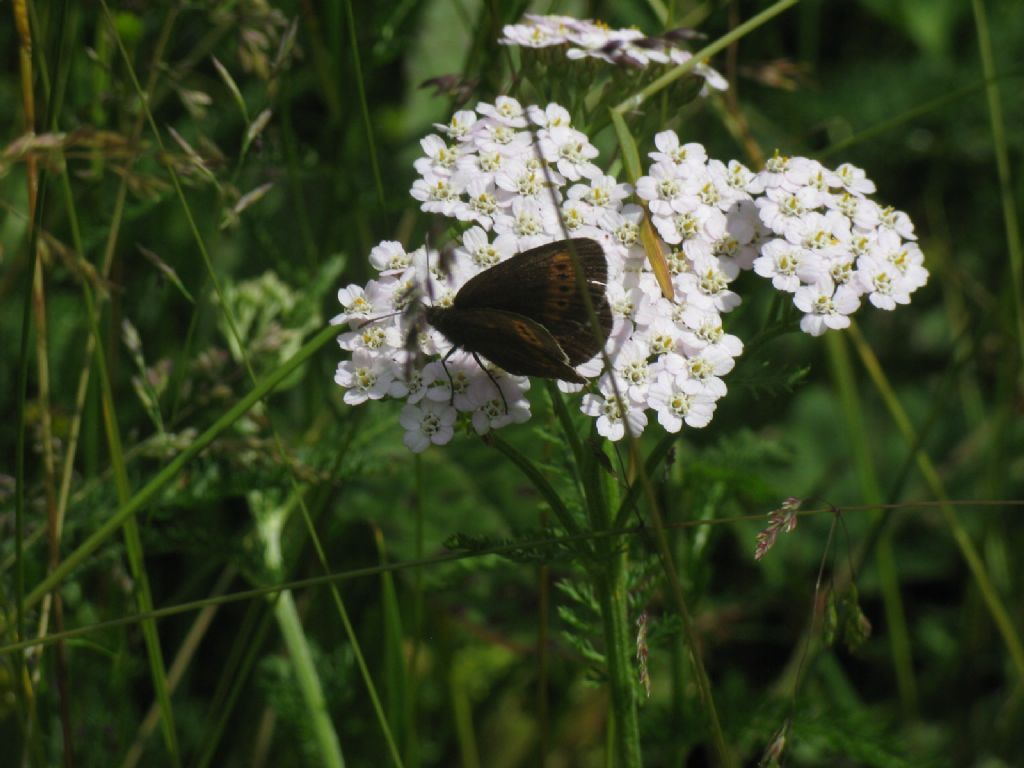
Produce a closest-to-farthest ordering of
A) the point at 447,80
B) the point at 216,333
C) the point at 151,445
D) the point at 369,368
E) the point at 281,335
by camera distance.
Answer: the point at 369,368
the point at 447,80
the point at 151,445
the point at 281,335
the point at 216,333

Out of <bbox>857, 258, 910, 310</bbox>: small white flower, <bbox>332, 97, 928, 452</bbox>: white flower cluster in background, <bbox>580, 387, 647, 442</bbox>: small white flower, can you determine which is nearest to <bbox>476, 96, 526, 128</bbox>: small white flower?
<bbox>332, 97, 928, 452</bbox>: white flower cluster in background

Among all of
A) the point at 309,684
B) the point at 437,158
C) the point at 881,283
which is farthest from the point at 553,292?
the point at 309,684

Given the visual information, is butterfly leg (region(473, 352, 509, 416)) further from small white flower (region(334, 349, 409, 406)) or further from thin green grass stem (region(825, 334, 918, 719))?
thin green grass stem (region(825, 334, 918, 719))

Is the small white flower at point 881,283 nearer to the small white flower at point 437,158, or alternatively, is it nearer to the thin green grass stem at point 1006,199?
the thin green grass stem at point 1006,199

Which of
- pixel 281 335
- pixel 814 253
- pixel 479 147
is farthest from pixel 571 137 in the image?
pixel 281 335

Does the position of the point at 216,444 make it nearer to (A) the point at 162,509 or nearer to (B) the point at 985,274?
(A) the point at 162,509

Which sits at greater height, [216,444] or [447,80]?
[447,80]

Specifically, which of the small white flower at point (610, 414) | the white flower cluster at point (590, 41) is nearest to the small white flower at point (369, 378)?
the small white flower at point (610, 414)

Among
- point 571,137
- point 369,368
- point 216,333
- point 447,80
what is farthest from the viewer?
point 216,333
